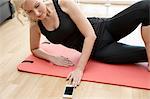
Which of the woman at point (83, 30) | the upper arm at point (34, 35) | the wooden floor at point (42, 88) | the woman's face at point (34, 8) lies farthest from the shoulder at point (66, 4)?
the wooden floor at point (42, 88)

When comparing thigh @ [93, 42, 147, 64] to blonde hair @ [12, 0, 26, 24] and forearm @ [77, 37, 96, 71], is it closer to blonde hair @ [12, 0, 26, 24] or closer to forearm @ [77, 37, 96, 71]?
forearm @ [77, 37, 96, 71]

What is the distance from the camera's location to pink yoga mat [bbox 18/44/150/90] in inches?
66.6

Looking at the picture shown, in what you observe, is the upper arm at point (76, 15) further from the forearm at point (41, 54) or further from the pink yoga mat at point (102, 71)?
the forearm at point (41, 54)

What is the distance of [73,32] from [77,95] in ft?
1.53

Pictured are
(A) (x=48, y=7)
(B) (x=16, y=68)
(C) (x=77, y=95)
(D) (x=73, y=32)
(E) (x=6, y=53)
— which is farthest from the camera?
(E) (x=6, y=53)

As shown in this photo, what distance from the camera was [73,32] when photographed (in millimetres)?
1823

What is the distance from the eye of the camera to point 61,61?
1910 millimetres

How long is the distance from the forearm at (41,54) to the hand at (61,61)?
3 centimetres

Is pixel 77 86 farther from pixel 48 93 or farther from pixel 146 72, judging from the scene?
pixel 146 72

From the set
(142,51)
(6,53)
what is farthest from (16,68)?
(142,51)

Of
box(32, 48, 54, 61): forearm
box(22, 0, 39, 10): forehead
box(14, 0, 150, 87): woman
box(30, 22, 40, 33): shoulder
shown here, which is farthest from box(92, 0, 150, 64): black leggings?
box(22, 0, 39, 10): forehead

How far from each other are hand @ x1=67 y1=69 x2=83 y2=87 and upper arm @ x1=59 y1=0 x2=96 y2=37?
0.25 meters

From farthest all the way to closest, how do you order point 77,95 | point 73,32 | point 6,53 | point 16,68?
1. point 6,53
2. point 16,68
3. point 73,32
4. point 77,95

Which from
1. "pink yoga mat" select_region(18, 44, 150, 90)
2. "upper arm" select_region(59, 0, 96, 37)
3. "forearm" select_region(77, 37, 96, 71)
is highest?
"upper arm" select_region(59, 0, 96, 37)
